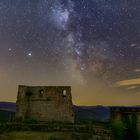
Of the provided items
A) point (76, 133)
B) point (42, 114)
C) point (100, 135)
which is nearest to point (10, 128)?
point (76, 133)

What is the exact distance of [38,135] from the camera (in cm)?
3102

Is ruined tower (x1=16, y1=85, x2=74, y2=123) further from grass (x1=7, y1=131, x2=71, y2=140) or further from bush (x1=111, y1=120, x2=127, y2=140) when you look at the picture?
grass (x1=7, y1=131, x2=71, y2=140)

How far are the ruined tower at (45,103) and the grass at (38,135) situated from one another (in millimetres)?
12728

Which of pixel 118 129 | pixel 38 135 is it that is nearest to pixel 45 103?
pixel 118 129

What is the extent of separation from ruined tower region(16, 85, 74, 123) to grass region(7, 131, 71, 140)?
12.7 meters

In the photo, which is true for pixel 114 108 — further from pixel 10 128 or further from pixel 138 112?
pixel 10 128

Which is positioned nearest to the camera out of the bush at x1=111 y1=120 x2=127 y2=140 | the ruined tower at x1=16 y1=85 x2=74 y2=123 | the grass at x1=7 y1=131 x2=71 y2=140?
the grass at x1=7 y1=131 x2=71 y2=140

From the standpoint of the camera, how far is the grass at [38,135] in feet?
98.6

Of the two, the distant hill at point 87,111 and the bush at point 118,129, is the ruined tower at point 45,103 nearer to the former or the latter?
the bush at point 118,129

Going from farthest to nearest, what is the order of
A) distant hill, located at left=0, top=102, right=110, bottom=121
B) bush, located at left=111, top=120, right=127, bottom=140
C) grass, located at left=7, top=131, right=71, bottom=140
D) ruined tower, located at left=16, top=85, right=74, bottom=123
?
distant hill, located at left=0, top=102, right=110, bottom=121
ruined tower, located at left=16, top=85, right=74, bottom=123
bush, located at left=111, top=120, right=127, bottom=140
grass, located at left=7, top=131, right=71, bottom=140

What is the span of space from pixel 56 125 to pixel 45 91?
12182 mm

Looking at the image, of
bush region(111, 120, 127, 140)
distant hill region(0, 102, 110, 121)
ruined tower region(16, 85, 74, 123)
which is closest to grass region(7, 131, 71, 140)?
bush region(111, 120, 127, 140)

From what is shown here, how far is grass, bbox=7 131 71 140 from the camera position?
30.0 meters

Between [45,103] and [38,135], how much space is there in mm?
14765
